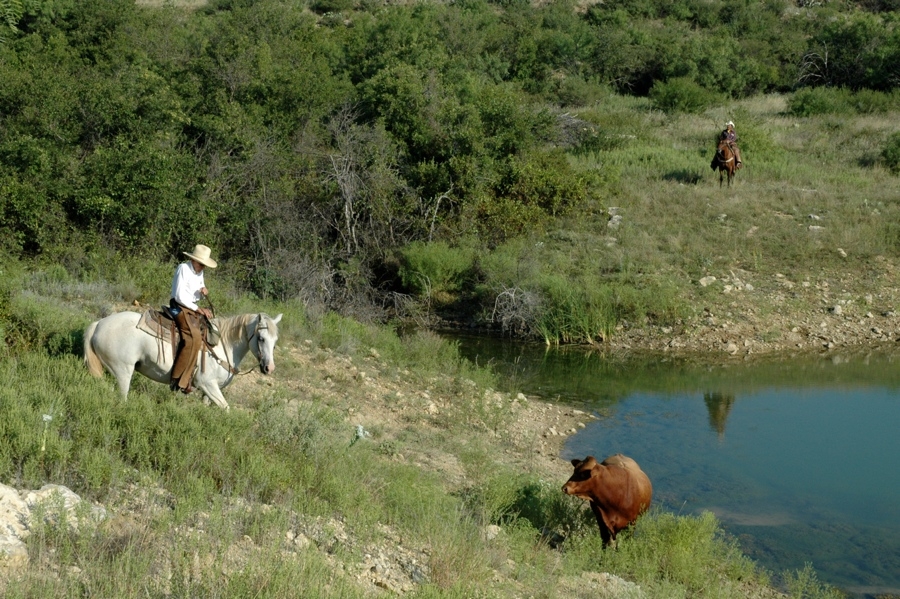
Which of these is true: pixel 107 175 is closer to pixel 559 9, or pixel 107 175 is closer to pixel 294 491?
pixel 294 491

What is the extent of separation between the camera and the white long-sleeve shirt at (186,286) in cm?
1005

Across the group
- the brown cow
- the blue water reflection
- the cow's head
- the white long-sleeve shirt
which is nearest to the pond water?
the blue water reflection

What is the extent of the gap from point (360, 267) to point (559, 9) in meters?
34.3

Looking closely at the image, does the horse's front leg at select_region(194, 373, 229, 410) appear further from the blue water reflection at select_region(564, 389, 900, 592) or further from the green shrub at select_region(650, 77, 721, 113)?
the green shrub at select_region(650, 77, 721, 113)

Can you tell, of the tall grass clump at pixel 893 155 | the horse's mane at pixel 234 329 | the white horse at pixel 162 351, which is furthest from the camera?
the tall grass clump at pixel 893 155

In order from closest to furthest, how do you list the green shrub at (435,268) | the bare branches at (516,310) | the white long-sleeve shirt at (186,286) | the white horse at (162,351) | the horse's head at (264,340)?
the white horse at (162,351) → the white long-sleeve shirt at (186,286) → the horse's head at (264,340) → the bare branches at (516,310) → the green shrub at (435,268)

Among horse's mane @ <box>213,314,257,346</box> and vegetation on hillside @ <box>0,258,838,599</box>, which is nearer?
vegetation on hillside @ <box>0,258,838,599</box>

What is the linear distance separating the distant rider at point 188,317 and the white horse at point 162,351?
7.6 inches

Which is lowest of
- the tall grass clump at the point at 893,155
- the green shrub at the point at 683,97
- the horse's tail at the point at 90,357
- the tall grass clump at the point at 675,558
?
the tall grass clump at the point at 675,558

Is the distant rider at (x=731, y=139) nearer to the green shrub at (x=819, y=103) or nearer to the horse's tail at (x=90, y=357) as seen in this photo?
the green shrub at (x=819, y=103)

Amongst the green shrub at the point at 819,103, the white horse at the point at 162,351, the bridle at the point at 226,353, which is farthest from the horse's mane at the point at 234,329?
the green shrub at the point at 819,103

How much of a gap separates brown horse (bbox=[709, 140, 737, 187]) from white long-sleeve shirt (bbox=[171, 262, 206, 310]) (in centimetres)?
1893

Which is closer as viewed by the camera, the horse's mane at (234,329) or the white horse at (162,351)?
the white horse at (162,351)

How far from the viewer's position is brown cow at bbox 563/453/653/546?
9008 millimetres
